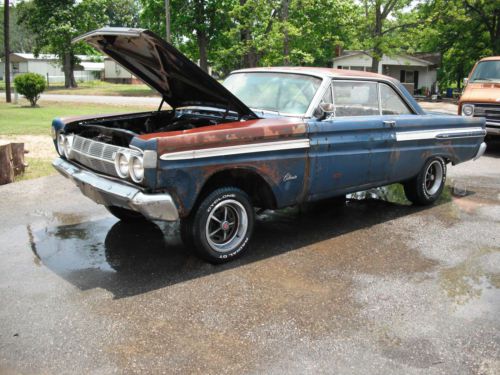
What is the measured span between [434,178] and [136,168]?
14.3 feet

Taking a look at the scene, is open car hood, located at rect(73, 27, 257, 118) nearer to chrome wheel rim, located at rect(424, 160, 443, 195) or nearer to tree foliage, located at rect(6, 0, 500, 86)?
chrome wheel rim, located at rect(424, 160, 443, 195)

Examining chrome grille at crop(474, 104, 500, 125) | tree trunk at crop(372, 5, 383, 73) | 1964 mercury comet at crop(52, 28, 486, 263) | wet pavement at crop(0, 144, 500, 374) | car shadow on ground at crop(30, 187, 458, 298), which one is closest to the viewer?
wet pavement at crop(0, 144, 500, 374)

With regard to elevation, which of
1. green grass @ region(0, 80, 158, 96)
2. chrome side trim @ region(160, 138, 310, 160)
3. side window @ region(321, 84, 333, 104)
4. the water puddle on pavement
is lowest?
the water puddle on pavement

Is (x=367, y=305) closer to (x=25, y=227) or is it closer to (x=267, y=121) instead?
(x=267, y=121)

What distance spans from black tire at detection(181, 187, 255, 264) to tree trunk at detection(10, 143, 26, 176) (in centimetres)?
490

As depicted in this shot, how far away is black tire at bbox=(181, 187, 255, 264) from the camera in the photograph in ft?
14.7

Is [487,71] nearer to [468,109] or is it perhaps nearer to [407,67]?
[468,109]

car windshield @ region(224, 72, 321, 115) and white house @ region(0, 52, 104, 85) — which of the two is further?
white house @ region(0, 52, 104, 85)

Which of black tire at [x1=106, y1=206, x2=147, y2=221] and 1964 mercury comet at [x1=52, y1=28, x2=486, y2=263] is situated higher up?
1964 mercury comet at [x1=52, y1=28, x2=486, y2=263]

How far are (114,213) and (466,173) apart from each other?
645 centimetres

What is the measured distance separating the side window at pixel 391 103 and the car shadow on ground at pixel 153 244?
4.19ft

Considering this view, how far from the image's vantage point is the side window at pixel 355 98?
17.9ft

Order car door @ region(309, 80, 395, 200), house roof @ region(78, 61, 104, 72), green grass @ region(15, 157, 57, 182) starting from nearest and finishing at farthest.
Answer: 1. car door @ region(309, 80, 395, 200)
2. green grass @ region(15, 157, 57, 182)
3. house roof @ region(78, 61, 104, 72)

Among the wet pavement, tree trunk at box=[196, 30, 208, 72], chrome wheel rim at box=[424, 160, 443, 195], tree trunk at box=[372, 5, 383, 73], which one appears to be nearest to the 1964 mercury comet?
chrome wheel rim at box=[424, 160, 443, 195]
